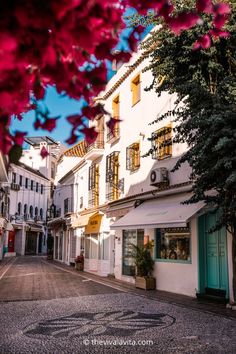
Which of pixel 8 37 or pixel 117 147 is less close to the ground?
pixel 117 147

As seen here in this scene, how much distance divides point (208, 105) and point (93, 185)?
1550 centimetres

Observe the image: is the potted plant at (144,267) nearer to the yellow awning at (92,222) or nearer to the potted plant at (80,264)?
the yellow awning at (92,222)

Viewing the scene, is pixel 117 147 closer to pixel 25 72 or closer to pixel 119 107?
Answer: pixel 119 107

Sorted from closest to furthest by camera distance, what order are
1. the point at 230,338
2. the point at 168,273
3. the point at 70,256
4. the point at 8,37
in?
the point at 8,37, the point at 230,338, the point at 168,273, the point at 70,256

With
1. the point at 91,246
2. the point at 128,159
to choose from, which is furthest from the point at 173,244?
the point at 91,246

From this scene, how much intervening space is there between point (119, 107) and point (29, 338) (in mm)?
15894

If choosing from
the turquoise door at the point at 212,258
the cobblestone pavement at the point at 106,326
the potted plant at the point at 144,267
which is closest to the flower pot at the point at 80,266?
the potted plant at the point at 144,267

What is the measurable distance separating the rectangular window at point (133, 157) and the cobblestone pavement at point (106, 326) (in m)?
7.20

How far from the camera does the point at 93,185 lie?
24.6m

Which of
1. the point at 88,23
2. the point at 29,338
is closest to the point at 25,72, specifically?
the point at 88,23

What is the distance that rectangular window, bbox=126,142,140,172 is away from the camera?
1800 centimetres

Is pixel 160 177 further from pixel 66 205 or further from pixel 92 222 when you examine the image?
pixel 66 205

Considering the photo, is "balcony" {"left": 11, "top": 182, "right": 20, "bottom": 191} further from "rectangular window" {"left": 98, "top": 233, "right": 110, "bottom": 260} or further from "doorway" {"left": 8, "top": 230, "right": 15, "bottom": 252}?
"rectangular window" {"left": 98, "top": 233, "right": 110, "bottom": 260}

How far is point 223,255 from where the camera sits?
11.8 metres
